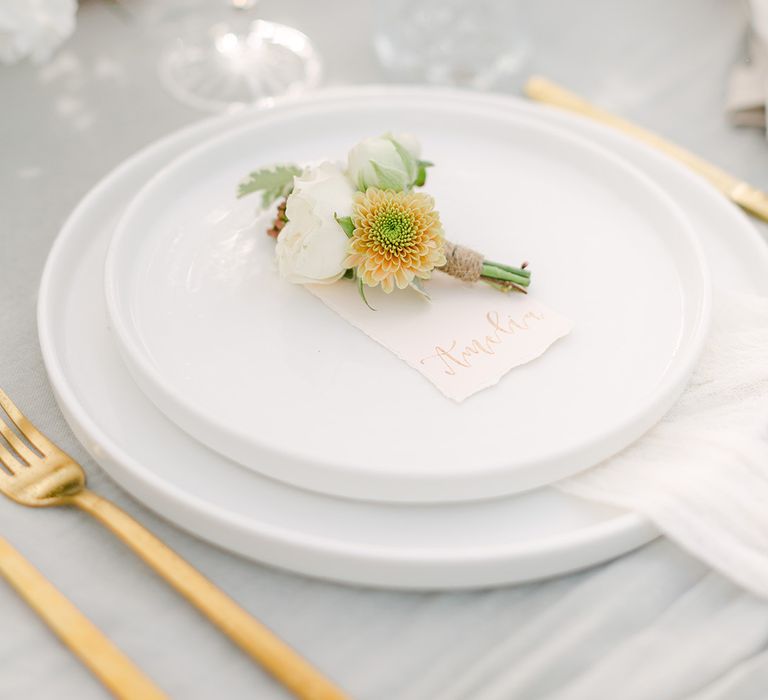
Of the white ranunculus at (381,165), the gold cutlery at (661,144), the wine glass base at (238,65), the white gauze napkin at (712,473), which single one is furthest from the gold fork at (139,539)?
the gold cutlery at (661,144)

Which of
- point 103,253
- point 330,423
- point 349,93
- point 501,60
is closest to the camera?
point 330,423

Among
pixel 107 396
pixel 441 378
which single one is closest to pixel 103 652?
pixel 107 396

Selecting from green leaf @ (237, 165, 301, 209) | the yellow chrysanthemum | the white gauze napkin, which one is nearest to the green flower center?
the yellow chrysanthemum

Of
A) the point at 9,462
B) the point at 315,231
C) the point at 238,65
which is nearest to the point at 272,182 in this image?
the point at 315,231

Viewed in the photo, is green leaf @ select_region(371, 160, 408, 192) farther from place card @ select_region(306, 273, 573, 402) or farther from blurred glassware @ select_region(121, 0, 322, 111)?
blurred glassware @ select_region(121, 0, 322, 111)

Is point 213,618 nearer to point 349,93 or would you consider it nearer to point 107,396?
point 107,396

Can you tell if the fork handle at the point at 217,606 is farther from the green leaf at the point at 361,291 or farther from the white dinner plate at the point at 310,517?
the green leaf at the point at 361,291

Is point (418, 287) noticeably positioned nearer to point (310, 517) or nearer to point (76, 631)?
point (310, 517)
